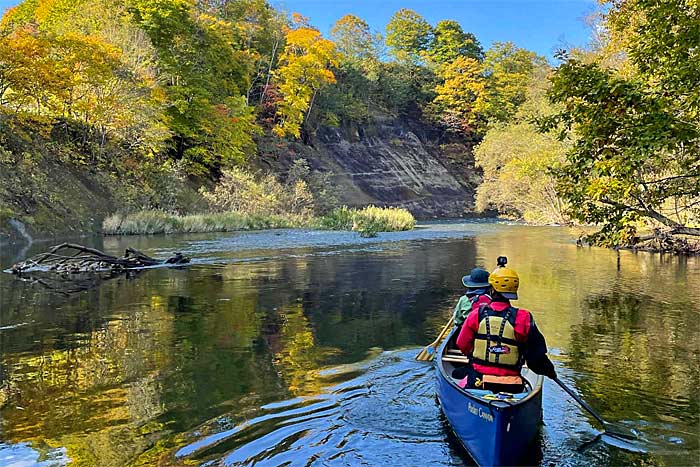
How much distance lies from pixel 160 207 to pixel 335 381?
32.6m

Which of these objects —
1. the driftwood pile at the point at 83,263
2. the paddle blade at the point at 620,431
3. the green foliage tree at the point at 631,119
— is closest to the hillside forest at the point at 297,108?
the green foliage tree at the point at 631,119

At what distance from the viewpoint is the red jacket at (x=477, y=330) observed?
18.2ft

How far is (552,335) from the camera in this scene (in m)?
11.3

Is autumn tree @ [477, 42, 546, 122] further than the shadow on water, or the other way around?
autumn tree @ [477, 42, 546, 122]

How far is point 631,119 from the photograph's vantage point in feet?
35.7

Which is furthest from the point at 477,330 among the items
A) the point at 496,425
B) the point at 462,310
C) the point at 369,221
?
the point at 369,221

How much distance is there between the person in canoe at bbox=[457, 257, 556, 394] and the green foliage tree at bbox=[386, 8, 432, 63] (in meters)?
76.3

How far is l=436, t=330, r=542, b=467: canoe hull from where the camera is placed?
16.5 feet

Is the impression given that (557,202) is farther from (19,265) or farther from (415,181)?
(19,265)

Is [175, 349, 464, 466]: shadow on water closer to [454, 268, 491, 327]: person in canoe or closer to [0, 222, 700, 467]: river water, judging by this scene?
[0, 222, 700, 467]: river water

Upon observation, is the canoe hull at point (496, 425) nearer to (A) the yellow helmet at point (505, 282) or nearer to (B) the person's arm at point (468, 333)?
(B) the person's arm at point (468, 333)

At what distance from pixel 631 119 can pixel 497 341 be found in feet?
22.8

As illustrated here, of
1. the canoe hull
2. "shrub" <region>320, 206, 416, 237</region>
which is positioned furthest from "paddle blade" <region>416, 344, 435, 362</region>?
"shrub" <region>320, 206, 416, 237</region>

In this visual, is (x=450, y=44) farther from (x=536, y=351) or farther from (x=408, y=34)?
(x=536, y=351)
